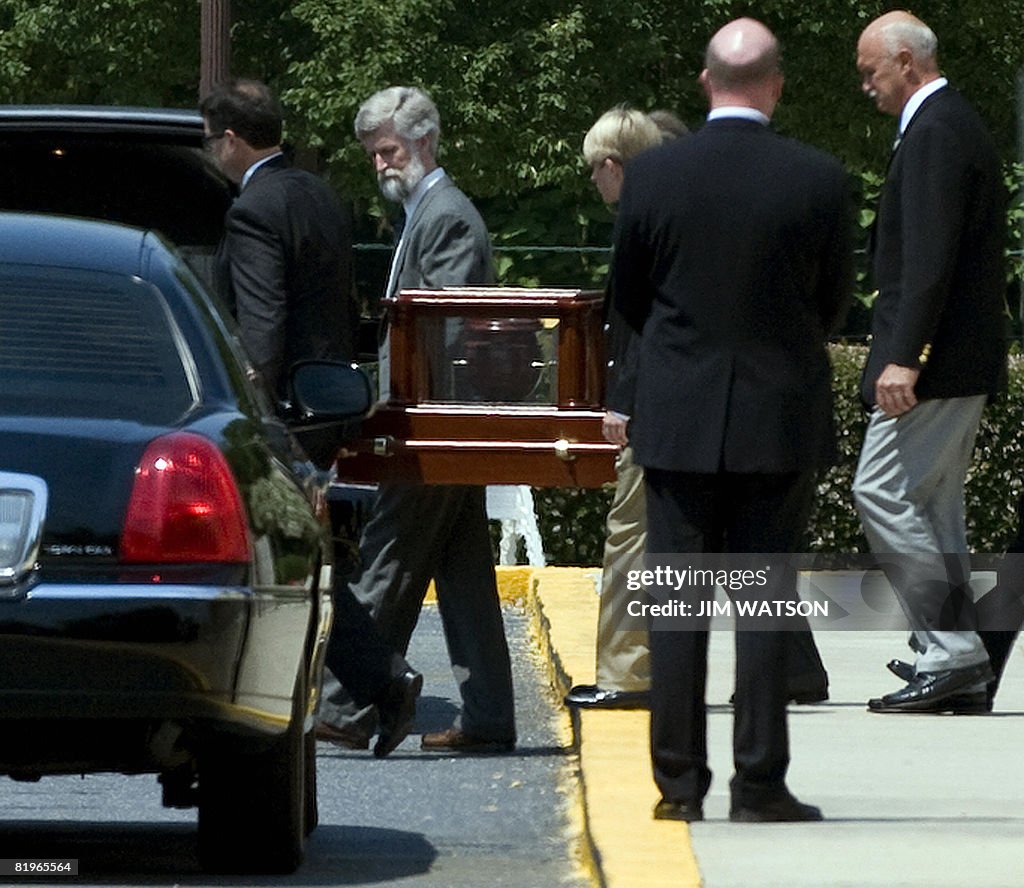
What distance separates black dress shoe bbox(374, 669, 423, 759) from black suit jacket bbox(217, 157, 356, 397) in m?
0.86

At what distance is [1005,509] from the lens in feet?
49.8

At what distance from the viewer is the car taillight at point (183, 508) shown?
5578 mm

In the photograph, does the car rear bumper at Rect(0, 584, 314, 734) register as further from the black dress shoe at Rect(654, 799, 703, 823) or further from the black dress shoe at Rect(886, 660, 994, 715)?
the black dress shoe at Rect(886, 660, 994, 715)

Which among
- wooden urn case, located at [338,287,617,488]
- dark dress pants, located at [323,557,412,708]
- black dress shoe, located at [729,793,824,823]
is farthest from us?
wooden urn case, located at [338,287,617,488]

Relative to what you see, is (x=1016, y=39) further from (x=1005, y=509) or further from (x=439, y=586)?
(x=439, y=586)

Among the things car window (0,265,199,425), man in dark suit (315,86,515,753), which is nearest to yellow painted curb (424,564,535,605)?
man in dark suit (315,86,515,753)

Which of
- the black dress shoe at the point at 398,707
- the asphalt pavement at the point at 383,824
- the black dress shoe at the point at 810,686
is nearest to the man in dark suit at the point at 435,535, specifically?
the asphalt pavement at the point at 383,824

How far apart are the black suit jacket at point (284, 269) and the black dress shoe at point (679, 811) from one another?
2.07 meters

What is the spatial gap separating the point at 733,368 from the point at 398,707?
1.94m

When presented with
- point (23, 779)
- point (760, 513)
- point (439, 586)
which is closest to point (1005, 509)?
point (439, 586)

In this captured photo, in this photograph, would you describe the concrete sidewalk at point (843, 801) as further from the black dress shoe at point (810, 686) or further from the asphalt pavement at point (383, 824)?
the asphalt pavement at point (383, 824)

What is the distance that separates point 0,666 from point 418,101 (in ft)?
11.7

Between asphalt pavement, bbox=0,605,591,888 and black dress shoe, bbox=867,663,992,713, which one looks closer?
asphalt pavement, bbox=0,605,591,888

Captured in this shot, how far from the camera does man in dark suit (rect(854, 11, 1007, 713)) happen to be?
27.0 feet
